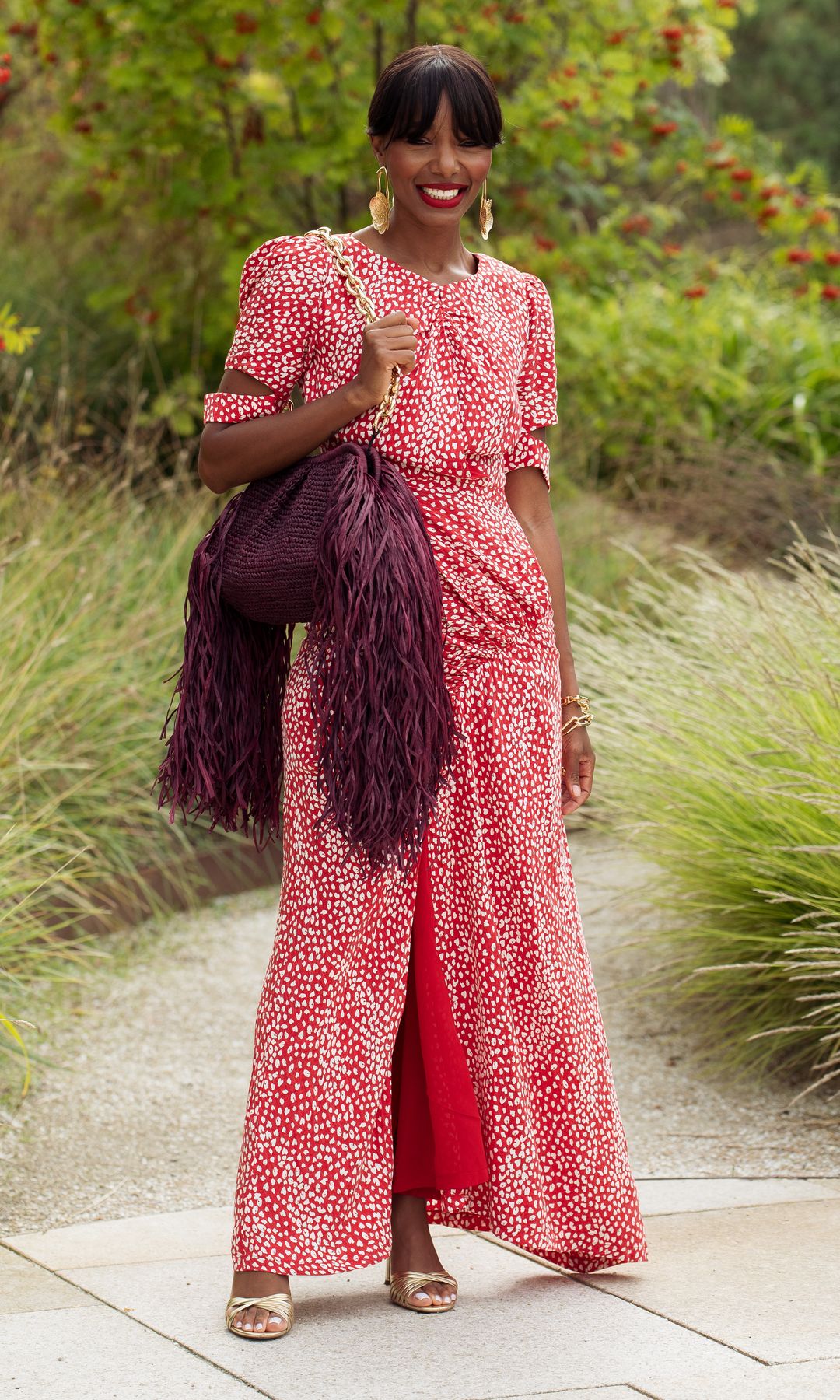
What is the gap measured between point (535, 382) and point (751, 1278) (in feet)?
5.24

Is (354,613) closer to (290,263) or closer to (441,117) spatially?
(290,263)

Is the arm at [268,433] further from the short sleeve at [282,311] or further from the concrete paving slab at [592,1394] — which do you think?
the concrete paving slab at [592,1394]

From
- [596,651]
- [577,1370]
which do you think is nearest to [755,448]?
[596,651]

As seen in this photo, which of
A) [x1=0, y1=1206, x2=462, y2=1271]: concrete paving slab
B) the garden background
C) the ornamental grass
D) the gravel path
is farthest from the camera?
the garden background

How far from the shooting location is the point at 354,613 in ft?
8.89

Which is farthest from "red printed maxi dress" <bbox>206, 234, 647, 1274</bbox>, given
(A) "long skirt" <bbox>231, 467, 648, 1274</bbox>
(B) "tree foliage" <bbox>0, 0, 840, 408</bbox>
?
(B) "tree foliage" <bbox>0, 0, 840, 408</bbox>

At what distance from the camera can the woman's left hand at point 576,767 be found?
3197mm

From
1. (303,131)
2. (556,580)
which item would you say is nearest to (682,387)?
(303,131)

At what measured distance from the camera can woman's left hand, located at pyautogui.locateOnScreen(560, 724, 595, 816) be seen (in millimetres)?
3197

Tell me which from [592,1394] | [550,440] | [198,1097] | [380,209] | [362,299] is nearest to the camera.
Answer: [592,1394]

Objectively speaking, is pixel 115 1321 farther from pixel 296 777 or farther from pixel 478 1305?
pixel 296 777

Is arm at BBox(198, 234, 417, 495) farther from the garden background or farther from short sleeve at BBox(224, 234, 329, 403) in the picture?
the garden background

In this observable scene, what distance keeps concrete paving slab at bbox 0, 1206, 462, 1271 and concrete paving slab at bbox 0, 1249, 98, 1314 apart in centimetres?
5

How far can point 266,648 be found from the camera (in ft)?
9.93
